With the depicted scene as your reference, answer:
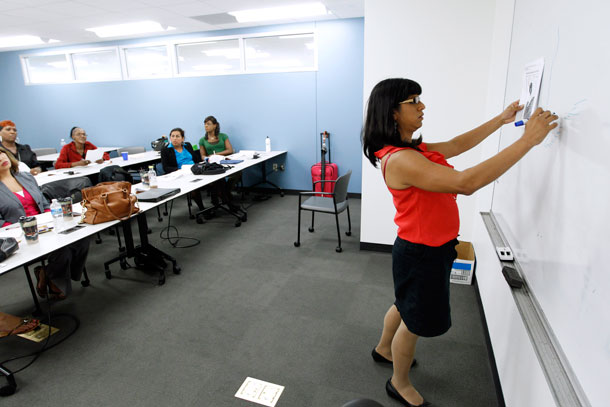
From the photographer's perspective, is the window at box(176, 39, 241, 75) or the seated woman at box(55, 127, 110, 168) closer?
the seated woman at box(55, 127, 110, 168)

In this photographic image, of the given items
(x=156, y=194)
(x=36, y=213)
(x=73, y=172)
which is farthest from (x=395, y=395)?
(x=73, y=172)

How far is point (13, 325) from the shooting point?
84.8 inches

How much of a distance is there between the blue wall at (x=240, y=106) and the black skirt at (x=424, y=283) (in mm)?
3929

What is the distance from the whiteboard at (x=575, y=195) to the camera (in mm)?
717

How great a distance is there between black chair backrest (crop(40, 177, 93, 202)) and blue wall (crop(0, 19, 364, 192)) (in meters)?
2.87

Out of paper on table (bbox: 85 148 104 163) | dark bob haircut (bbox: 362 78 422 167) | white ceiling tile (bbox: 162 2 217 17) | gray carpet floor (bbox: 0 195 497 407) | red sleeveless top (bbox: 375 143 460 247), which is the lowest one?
gray carpet floor (bbox: 0 195 497 407)

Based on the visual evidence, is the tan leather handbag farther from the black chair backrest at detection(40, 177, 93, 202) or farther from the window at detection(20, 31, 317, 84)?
the window at detection(20, 31, 317, 84)

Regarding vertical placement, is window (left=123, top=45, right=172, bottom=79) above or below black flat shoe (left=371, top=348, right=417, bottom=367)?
above

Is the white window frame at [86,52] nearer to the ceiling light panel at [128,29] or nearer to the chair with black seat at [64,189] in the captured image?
the ceiling light panel at [128,29]

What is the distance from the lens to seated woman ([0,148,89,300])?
2.46m

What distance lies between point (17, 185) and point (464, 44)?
11.8 ft

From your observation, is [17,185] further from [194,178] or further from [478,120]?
[478,120]

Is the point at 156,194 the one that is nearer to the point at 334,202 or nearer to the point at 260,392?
the point at 334,202

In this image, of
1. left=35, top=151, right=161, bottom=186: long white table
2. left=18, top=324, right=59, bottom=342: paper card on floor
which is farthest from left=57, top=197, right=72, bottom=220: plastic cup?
left=35, top=151, right=161, bottom=186: long white table
